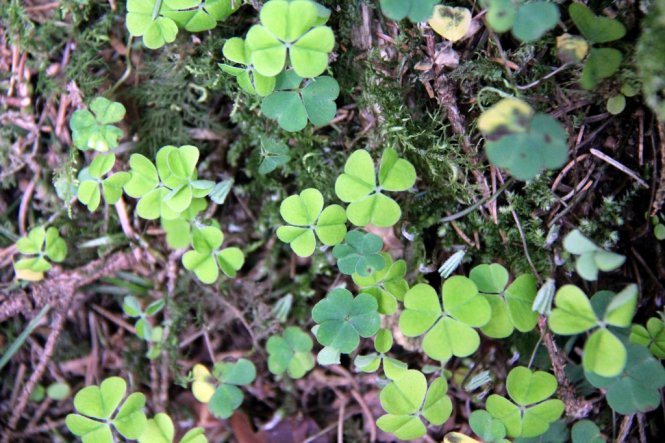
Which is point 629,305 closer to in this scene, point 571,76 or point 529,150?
point 529,150

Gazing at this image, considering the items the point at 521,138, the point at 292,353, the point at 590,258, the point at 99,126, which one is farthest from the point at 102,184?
the point at 590,258

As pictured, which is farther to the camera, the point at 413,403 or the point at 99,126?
the point at 99,126

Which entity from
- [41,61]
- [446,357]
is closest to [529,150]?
[446,357]

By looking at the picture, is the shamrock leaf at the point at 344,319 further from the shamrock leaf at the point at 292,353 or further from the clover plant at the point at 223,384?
the clover plant at the point at 223,384

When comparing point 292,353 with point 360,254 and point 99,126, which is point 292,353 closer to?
point 360,254

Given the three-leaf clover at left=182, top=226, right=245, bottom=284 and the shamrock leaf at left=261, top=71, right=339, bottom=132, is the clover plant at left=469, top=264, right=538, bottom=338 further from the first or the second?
the three-leaf clover at left=182, top=226, right=245, bottom=284

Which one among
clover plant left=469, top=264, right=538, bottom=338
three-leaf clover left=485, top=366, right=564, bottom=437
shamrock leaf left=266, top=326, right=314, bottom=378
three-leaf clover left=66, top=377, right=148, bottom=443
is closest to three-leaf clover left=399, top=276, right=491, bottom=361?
clover plant left=469, top=264, right=538, bottom=338

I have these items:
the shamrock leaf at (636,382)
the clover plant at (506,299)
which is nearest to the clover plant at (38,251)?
the clover plant at (506,299)
